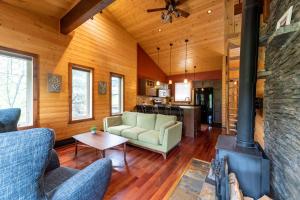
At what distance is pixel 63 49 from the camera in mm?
3732

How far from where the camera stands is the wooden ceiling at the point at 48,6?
3.00 metres

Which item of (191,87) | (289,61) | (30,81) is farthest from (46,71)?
(191,87)

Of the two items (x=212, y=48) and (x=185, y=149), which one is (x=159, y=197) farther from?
(x=212, y=48)

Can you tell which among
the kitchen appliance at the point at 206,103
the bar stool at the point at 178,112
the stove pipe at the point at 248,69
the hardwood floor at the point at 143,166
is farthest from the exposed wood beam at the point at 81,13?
the kitchen appliance at the point at 206,103

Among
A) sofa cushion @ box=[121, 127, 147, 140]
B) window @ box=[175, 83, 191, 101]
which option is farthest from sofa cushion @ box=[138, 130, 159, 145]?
window @ box=[175, 83, 191, 101]

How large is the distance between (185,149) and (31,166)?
3.26 metres

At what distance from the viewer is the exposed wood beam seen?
9.21 feet

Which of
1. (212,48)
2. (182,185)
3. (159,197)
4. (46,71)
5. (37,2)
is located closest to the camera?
(159,197)

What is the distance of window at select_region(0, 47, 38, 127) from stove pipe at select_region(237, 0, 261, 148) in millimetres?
4071

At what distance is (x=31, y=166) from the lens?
676 mm

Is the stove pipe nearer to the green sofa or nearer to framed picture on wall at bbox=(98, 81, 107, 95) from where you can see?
the green sofa

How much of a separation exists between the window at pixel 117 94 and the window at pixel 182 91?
4.03 metres

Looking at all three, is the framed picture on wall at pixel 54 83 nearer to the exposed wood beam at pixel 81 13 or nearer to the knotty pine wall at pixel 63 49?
the knotty pine wall at pixel 63 49

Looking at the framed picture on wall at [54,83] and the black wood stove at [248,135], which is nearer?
the black wood stove at [248,135]
